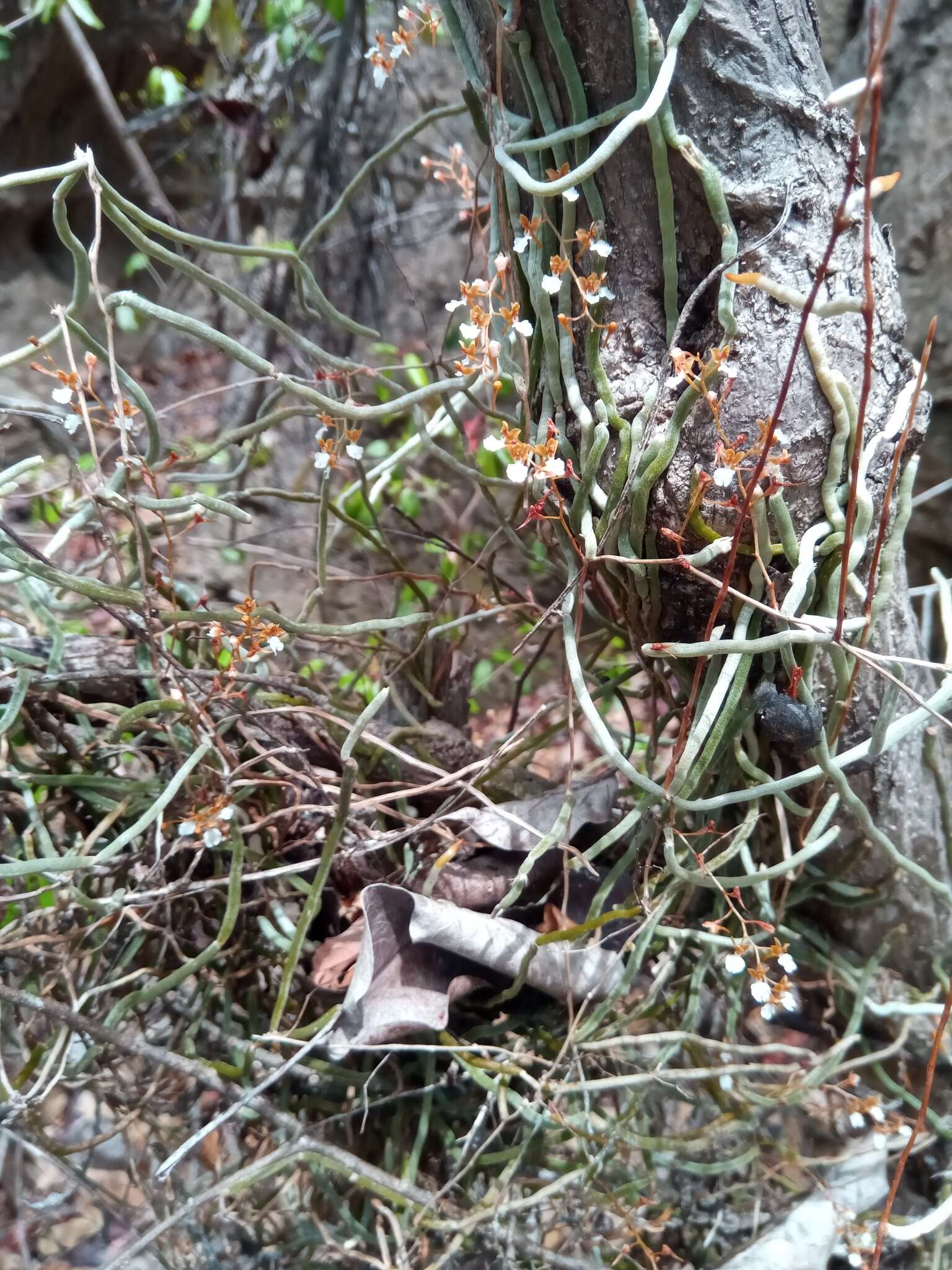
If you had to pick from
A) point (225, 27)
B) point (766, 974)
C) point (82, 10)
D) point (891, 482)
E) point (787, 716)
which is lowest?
point (766, 974)

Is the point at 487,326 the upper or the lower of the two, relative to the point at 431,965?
upper

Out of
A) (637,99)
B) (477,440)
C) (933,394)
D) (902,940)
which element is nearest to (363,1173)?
(902,940)

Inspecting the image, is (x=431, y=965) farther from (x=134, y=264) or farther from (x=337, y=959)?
(x=134, y=264)

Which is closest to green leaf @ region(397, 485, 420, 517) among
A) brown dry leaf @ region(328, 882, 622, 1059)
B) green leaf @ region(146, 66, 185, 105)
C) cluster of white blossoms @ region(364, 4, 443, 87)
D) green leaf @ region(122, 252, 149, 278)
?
green leaf @ region(122, 252, 149, 278)

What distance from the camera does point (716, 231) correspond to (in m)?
0.44

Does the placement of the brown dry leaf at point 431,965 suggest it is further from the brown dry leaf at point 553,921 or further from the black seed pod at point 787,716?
the black seed pod at point 787,716

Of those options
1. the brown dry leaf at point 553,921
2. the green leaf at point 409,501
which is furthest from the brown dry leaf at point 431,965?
the green leaf at point 409,501

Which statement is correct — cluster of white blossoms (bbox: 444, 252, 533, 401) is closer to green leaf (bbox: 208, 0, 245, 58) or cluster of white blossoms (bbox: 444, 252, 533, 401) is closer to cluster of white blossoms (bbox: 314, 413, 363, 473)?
cluster of white blossoms (bbox: 314, 413, 363, 473)

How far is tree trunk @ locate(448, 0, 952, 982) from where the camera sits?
0.42 meters

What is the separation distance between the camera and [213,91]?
1.43 meters

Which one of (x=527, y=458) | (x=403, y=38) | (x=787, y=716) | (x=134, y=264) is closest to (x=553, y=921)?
(x=787, y=716)

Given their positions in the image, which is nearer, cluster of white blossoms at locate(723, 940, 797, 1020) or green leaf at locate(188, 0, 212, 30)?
cluster of white blossoms at locate(723, 940, 797, 1020)

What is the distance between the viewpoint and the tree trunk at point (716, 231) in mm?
422

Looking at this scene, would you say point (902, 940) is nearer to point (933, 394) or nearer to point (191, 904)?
point (191, 904)
